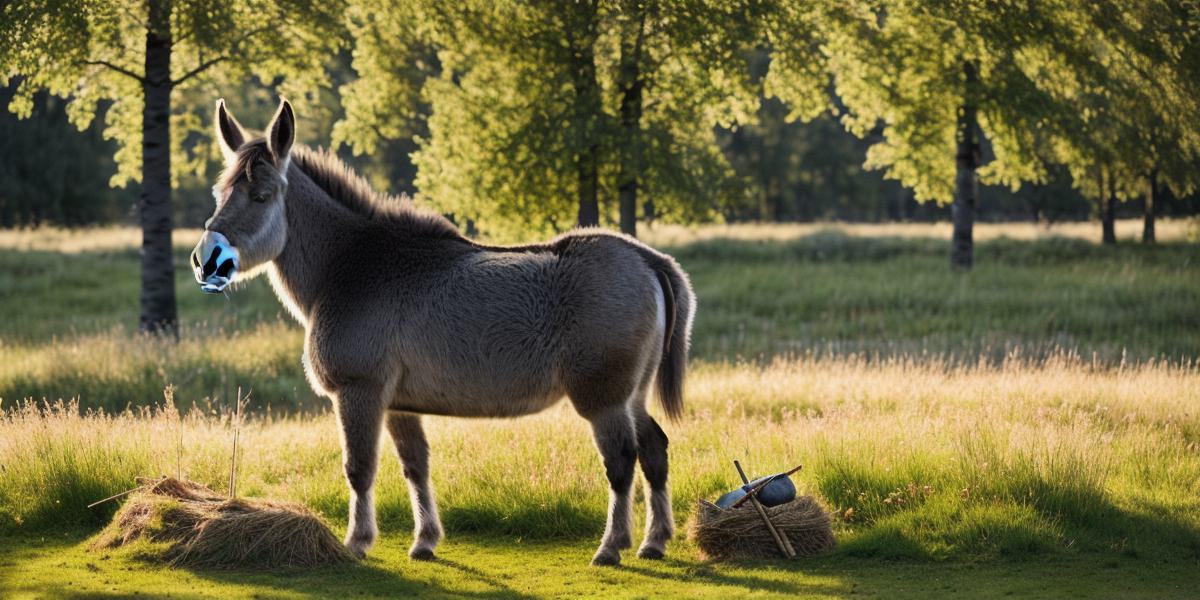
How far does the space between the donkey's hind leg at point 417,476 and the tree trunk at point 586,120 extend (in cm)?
1301

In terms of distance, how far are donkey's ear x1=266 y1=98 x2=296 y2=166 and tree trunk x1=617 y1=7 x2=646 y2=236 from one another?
13575 millimetres

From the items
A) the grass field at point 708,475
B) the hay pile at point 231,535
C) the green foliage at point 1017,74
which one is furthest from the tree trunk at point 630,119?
the hay pile at point 231,535

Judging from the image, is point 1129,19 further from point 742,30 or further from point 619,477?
point 619,477

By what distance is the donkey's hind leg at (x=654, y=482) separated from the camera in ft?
27.1

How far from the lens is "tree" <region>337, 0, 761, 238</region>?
21469mm

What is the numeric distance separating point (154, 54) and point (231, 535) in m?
12.8

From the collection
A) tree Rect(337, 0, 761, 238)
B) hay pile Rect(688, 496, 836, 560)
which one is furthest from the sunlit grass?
tree Rect(337, 0, 761, 238)

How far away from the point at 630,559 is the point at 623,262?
86.2 inches

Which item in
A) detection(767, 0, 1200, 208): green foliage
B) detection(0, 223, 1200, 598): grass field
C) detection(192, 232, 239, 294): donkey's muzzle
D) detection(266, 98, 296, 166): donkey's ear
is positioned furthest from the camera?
detection(767, 0, 1200, 208): green foliage

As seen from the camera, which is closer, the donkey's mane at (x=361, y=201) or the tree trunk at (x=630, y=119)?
the donkey's mane at (x=361, y=201)

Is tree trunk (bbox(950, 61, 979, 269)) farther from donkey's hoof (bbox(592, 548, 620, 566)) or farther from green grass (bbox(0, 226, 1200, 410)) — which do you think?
donkey's hoof (bbox(592, 548, 620, 566))

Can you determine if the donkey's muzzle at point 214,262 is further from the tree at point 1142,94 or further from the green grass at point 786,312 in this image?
the tree at point 1142,94

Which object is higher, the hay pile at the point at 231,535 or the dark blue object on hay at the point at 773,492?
the dark blue object on hay at the point at 773,492

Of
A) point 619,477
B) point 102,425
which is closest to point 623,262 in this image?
point 619,477
